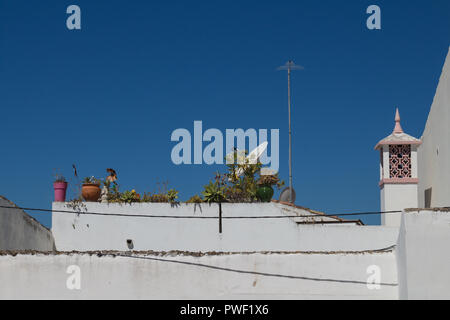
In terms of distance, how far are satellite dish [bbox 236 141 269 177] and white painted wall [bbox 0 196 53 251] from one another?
5.94 meters

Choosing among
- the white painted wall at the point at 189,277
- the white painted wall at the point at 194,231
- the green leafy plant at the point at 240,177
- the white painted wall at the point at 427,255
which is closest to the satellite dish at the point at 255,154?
the green leafy plant at the point at 240,177

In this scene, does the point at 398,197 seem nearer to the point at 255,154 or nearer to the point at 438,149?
the point at 438,149

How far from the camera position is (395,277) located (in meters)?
11.6

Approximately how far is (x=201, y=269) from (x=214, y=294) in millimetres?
485

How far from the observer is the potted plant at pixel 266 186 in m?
17.4

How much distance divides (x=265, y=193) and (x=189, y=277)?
6.10 meters

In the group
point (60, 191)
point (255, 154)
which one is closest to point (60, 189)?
point (60, 191)

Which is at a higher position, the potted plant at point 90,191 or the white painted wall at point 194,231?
the potted plant at point 90,191

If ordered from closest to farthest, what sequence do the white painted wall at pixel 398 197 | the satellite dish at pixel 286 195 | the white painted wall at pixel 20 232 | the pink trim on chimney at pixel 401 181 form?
the white painted wall at pixel 20 232 → the white painted wall at pixel 398 197 → the pink trim on chimney at pixel 401 181 → the satellite dish at pixel 286 195

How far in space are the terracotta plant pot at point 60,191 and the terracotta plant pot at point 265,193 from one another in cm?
496

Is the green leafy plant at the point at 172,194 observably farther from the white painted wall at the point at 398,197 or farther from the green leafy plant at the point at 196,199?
the white painted wall at the point at 398,197

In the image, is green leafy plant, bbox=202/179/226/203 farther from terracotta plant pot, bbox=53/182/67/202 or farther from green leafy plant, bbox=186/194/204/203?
terracotta plant pot, bbox=53/182/67/202

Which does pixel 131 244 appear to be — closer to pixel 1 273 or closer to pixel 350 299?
pixel 1 273

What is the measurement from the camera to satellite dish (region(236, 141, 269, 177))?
19641 mm
